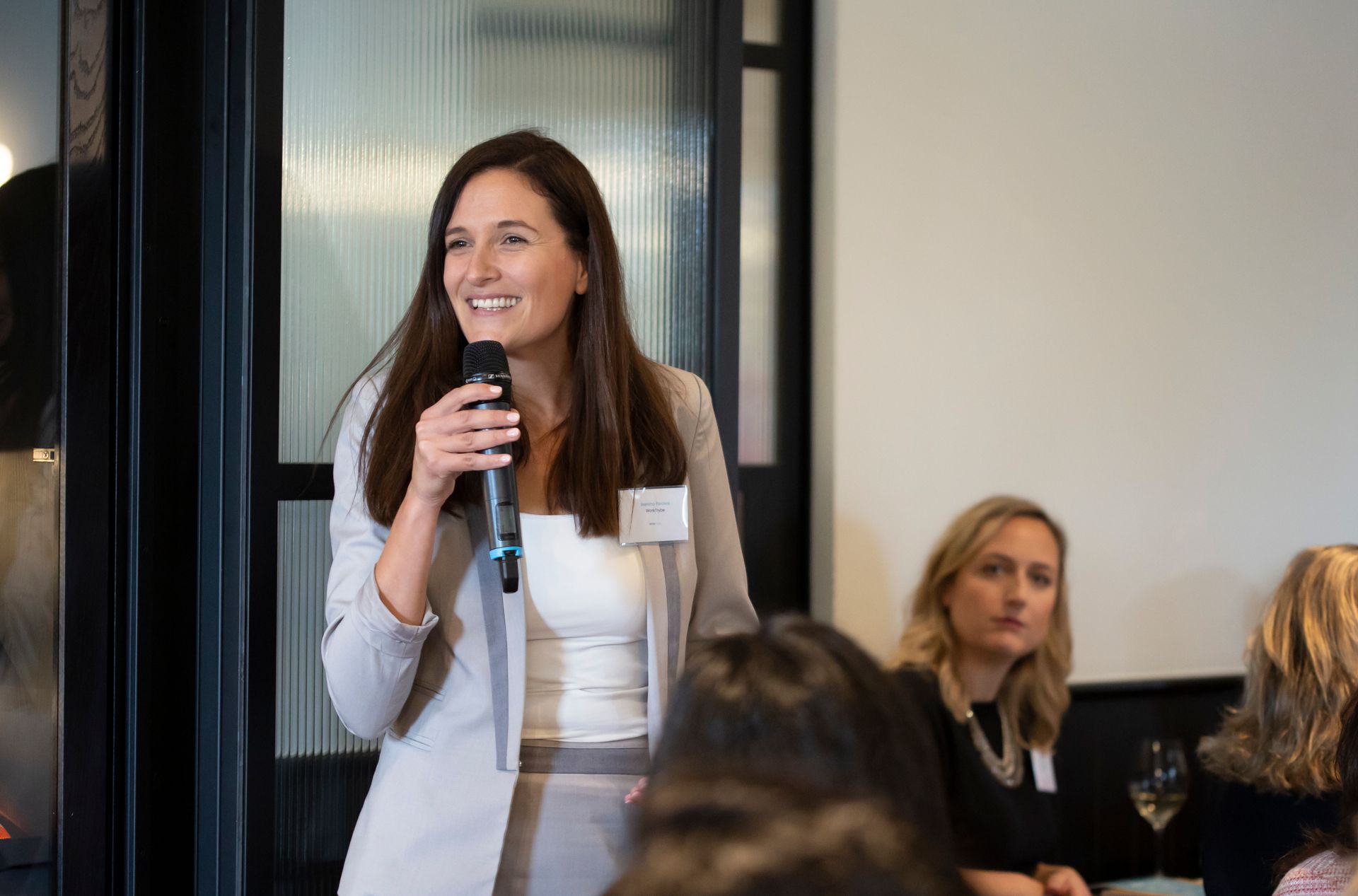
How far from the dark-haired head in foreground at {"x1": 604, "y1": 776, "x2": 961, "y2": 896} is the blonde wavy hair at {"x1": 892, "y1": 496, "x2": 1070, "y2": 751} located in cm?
197

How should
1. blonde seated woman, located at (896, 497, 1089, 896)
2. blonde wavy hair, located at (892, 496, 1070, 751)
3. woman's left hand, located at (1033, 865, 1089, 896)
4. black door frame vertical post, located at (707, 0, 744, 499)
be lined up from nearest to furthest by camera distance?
black door frame vertical post, located at (707, 0, 744, 499) → woman's left hand, located at (1033, 865, 1089, 896) → blonde seated woman, located at (896, 497, 1089, 896) → blonde wavy hair, located at (892, 496, 1070, 751)

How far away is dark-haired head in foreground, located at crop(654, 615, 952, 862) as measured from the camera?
0.77 m

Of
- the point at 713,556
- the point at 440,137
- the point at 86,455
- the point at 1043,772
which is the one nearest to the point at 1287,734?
the point at 1043,772

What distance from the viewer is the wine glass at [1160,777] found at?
276 centimetres

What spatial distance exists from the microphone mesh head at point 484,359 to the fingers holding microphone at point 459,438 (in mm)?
48

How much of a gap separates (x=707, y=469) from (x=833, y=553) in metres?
1.20

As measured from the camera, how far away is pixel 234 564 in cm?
208

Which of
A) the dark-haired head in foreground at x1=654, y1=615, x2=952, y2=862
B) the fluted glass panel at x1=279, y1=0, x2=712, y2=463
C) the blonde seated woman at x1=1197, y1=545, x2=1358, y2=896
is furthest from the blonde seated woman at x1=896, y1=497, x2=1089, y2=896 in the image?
the dark-haired head in foreground at x1=654, y1=615, x2=952, y2=862

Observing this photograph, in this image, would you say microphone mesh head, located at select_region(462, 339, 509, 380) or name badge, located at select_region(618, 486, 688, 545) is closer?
microphone mesh head, located at select_region(462, 339, 509, 380)

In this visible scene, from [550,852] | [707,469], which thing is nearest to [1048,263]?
[707,469]

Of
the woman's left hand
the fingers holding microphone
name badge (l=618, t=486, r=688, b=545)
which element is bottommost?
the woman's left hand

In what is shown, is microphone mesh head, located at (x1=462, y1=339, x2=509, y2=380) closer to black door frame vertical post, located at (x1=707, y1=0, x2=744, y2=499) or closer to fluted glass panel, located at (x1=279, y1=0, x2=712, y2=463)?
fluted glass panel, located at (x1=279, y1=0, x2=712, y2=463)

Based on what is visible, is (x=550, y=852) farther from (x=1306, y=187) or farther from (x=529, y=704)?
(x=1306, y=187)

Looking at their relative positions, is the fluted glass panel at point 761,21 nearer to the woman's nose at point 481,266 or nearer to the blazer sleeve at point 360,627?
the woman's nose at point 481,266
